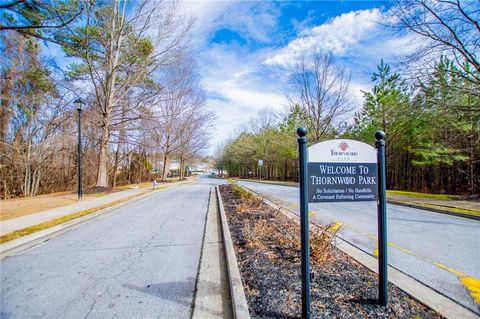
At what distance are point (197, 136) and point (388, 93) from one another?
997 inches

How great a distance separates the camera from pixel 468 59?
1056 cm

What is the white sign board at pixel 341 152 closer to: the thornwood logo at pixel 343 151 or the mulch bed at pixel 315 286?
the thornwood logo at pixel 343 151

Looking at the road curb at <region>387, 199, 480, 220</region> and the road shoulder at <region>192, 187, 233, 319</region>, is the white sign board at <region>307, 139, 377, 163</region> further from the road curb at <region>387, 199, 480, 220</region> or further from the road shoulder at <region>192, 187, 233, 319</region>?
the road curb at <region>387, 199, 480, 220</region>

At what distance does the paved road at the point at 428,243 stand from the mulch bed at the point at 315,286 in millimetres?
789

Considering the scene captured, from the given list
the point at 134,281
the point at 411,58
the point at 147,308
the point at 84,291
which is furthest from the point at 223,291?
the point at 411,58

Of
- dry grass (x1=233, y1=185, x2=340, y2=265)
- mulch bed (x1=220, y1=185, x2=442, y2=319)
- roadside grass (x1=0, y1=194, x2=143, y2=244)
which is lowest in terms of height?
roadside grass (x1=0, y1=194, x2=143, y2=244)

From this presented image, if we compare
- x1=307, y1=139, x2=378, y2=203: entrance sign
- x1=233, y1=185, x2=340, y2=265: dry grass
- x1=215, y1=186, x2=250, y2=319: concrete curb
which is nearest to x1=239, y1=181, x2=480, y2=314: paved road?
x1=233, y1=185, x2=340, y2=265: dry grass

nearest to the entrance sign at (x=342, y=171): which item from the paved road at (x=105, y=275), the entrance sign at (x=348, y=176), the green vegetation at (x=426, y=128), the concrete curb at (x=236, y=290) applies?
the entrance sign at (x=348, y=176)

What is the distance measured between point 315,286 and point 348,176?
1364 mm

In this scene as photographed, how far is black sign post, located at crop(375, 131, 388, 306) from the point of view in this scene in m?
2.40

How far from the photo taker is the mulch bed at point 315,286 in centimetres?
229

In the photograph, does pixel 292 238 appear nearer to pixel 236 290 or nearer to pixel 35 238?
pixel 236 290

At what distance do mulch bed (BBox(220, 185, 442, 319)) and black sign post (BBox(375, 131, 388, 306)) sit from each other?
0.49ft

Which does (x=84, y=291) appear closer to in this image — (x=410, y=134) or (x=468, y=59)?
(x=468, y=59)
